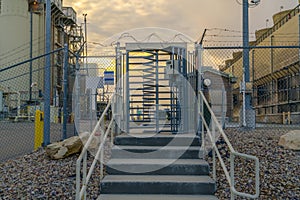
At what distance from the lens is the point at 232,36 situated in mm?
8445

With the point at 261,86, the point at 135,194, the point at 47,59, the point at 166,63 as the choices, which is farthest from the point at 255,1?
the point at 261,86

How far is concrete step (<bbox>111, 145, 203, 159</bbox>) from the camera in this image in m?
5.13

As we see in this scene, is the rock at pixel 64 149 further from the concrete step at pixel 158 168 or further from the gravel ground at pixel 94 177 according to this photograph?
the concrete step at pixel 158 168

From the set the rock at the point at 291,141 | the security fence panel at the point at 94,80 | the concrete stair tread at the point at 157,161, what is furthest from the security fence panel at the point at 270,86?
the concrete stair tread at the point at 157,161

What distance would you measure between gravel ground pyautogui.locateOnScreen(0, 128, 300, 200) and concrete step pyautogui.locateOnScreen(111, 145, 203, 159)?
42 centimetres

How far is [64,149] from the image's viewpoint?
5.85 meters

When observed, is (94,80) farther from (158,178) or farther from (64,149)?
(158,178)

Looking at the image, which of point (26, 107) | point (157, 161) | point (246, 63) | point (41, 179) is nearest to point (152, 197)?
→ point (157, 161)

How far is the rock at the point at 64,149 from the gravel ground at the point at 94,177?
0.10 m

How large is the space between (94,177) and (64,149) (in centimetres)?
118

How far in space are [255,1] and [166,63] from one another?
5449mm

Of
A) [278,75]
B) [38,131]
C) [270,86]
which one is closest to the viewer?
[38,131]

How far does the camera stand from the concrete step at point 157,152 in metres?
5.13

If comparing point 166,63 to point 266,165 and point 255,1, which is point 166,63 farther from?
point 255,1
